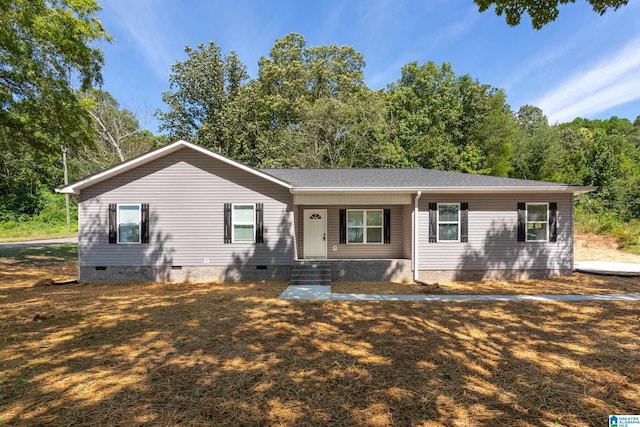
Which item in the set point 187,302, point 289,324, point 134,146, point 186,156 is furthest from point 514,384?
point 134,146

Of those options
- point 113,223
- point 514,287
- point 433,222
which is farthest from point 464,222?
point 113,223

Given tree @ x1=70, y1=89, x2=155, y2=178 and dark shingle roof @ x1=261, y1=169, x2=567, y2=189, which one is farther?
tree @ x1=70, y1=89, x2=155, y2=178

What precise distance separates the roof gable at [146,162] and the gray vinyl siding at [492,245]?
5539 millimetres

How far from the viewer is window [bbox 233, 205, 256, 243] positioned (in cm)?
1049

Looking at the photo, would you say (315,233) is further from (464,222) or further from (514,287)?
(514,287)

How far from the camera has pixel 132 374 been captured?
148 inches

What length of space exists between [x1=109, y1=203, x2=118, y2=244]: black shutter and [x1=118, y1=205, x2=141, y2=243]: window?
119 mm

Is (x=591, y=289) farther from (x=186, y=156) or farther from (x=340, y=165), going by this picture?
(x=340, y=165)

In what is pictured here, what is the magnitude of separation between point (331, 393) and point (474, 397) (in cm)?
156

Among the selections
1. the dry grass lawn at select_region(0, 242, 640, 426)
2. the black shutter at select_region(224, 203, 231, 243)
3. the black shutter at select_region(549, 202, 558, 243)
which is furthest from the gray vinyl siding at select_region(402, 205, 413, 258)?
the black shutter at select_region(224, 203, 231, 243)

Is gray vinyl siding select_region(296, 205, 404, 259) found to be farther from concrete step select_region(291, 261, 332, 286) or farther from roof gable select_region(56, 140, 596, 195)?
concrete step select_region(291, 261, 332, 286)

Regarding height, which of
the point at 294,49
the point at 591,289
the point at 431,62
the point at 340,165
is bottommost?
the point at 591,289

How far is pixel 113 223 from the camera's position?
10281mm

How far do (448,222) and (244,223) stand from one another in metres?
7.18
